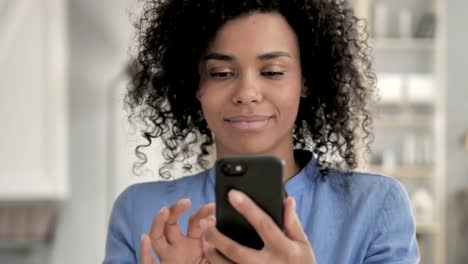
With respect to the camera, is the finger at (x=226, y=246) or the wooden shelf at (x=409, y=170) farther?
the wooden shelf at (x=409, y=170)

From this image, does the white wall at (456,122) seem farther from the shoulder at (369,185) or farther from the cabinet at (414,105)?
the shoulder at (369,185)

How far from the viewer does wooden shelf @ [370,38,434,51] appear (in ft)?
14.6

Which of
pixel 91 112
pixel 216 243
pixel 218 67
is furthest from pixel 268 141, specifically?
pixel 91 112

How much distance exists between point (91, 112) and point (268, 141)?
2.60 m

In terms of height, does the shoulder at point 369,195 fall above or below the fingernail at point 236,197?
below

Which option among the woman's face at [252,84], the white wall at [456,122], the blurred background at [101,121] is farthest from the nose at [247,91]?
the white wall at [456,122]

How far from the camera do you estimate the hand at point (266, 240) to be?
0.80 m

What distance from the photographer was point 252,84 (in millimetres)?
1017

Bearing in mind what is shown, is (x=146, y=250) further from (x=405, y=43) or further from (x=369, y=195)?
(x=405, y=43)

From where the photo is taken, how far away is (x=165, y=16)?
118 centimetres

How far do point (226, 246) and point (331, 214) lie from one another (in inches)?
11.1

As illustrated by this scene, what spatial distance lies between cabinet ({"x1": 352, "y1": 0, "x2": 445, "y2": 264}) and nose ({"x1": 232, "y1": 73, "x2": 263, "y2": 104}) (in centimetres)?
332

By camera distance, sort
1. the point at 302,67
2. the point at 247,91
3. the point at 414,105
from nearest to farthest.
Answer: the point at 247,91, the point at 302,67, the point at 414,105

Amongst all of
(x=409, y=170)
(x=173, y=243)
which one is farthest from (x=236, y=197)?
(x=409, y=170)
